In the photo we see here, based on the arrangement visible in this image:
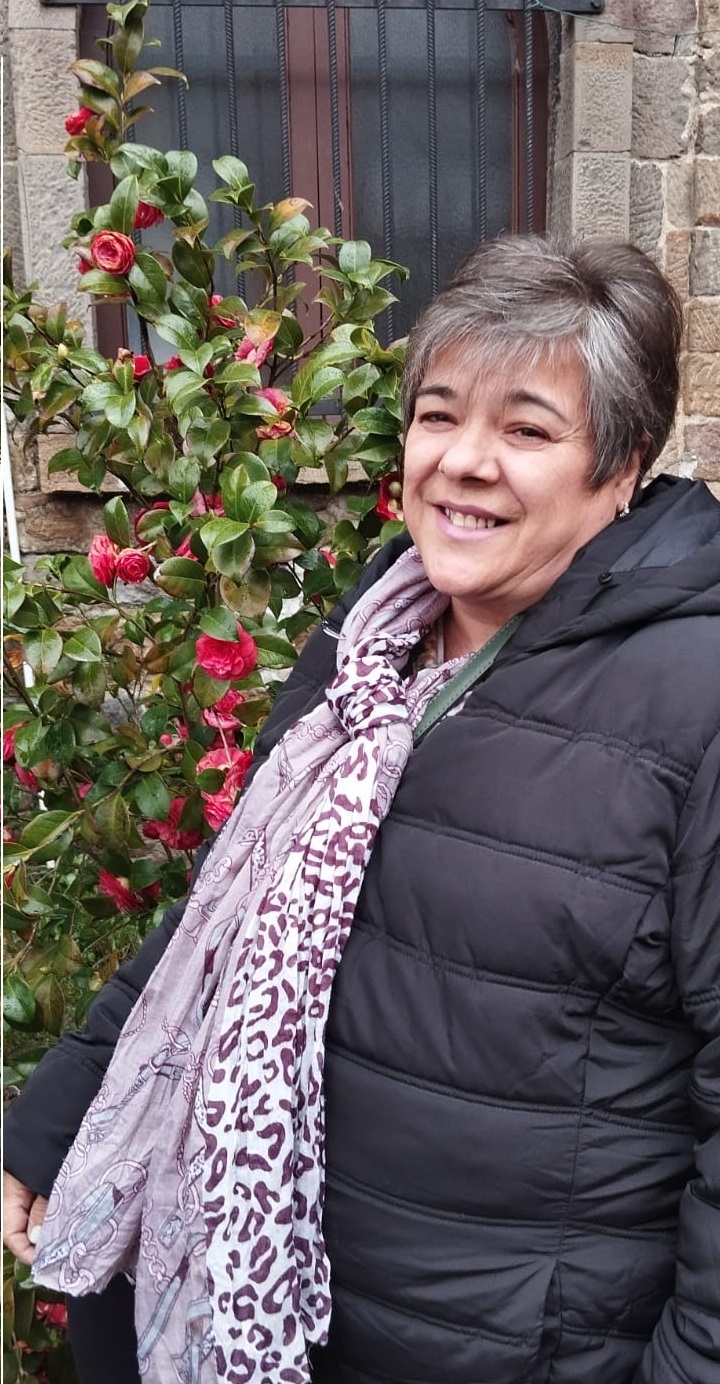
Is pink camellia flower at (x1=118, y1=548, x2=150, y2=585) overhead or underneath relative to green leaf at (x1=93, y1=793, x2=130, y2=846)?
overhead

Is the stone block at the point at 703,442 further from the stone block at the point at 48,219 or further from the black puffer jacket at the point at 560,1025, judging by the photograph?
the black puffer jacket at the point at 560,1025

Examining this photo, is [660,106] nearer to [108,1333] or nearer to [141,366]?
[141,366]

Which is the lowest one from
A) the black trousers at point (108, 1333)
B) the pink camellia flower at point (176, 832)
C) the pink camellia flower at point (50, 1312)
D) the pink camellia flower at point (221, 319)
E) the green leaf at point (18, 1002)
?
the pink camellia flower at point (50, 1312)

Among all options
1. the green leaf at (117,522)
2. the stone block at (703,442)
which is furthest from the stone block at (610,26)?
the green leaf at (117,522)

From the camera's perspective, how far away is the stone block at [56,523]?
3713 mm

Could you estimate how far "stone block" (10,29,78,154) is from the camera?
3.47 meters

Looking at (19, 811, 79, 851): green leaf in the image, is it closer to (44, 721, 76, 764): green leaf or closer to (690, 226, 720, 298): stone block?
(44, 721, 76, 764): green leaf

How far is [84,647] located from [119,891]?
0.47 meters

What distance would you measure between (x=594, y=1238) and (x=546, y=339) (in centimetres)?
88

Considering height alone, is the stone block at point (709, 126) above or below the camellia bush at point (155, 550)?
above

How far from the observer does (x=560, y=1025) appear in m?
1.22

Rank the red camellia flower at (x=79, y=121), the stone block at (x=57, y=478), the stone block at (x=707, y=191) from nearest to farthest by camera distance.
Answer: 1. the red camellia flower at (x=79, y=121)
2. the stone block at (x=57, y=478)
3. the stone block at (x=707, y=191)

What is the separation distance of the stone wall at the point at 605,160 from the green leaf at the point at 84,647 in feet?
5.21

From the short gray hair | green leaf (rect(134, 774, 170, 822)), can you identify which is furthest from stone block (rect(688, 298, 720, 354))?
the short gray hair
